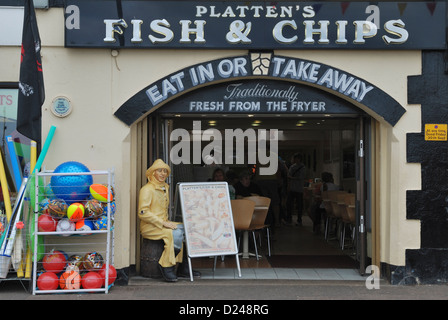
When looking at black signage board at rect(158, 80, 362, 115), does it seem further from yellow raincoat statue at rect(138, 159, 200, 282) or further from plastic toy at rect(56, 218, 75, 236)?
plastic toy at rect(56, 218, 75, 236)

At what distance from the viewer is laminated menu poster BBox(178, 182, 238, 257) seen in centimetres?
712

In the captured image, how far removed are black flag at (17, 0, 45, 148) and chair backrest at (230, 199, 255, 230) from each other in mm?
3413

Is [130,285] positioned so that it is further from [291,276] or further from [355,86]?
[355,86]

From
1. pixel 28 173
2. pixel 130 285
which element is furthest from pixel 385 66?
pixel 28 173

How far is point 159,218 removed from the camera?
685 cm

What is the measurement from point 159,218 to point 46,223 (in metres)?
1.42

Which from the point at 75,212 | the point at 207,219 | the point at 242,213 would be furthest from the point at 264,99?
the point at 75,212

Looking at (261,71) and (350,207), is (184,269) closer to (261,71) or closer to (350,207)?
(261,71)

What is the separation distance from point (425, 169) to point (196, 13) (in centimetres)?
371

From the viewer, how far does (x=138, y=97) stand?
6930 mm

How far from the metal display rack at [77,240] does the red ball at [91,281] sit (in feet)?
0.16

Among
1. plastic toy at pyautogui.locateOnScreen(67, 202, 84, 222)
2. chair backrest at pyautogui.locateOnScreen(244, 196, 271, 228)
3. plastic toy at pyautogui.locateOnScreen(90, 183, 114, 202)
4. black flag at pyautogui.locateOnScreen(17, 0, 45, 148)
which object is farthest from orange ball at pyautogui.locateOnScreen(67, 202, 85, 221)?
chair backrest at pyautogui.locateOnScreen(244, 196, 271, 228)

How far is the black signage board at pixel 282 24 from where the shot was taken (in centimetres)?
684

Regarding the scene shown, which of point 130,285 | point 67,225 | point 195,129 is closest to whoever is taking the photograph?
point 67,225
